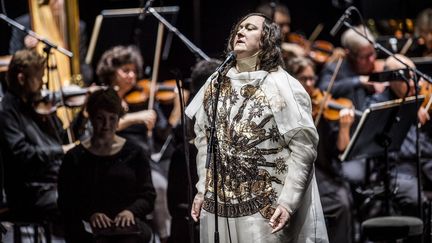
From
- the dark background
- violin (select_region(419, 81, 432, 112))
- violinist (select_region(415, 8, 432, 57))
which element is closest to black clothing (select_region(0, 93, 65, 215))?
the dark background

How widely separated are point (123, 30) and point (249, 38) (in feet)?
8.20

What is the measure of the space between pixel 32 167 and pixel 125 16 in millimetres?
1491

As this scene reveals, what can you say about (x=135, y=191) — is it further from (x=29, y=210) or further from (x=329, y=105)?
(x=329, y=105)

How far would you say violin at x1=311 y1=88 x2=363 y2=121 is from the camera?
19.3 feet

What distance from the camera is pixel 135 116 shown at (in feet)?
18.9

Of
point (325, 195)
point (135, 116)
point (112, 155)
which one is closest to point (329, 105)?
point (325, 195)

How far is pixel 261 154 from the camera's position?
3770 mm

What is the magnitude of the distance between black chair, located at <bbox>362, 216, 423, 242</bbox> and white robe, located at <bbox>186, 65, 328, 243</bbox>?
4.19 ft

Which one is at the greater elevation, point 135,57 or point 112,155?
point 135,57

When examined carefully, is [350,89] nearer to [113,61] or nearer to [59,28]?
[113,61]

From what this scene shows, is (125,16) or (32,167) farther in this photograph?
(125,16)

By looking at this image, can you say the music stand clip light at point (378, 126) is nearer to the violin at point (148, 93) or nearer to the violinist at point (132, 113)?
the violinist at point (132, 113)

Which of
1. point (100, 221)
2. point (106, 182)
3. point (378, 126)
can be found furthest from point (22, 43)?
point (378, 126)

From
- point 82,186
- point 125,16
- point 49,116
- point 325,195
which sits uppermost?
point 125,16
